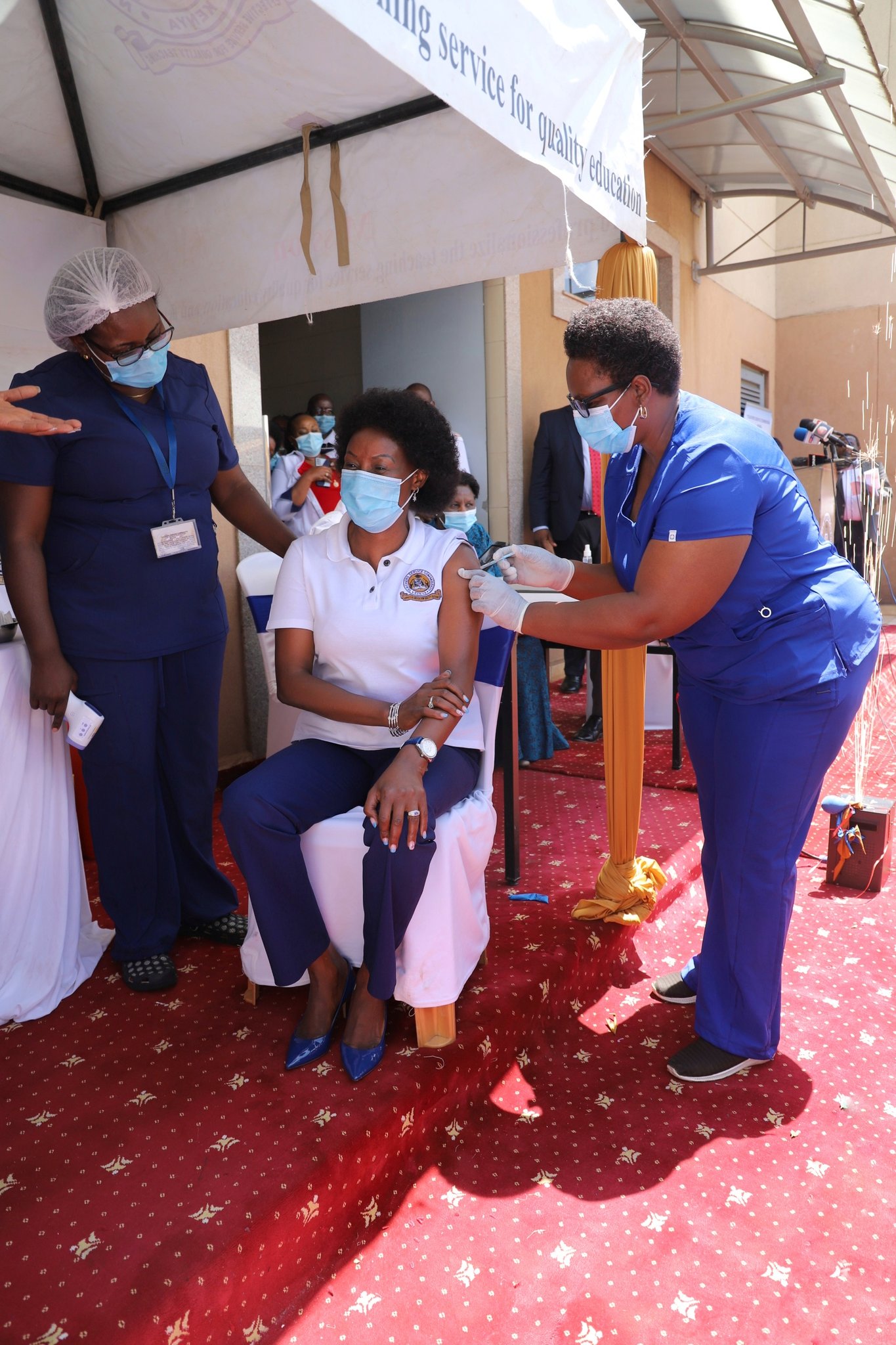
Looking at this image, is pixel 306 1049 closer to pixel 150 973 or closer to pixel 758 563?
pixel 150 973

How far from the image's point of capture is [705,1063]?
6.87 ft

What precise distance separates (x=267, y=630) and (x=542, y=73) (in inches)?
59.6

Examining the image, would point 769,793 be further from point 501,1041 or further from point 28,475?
point 28,475

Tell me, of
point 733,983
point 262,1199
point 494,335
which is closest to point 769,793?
point 733,983

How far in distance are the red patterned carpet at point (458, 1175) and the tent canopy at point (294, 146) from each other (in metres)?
2.04

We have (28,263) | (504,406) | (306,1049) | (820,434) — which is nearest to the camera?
(306,1049)

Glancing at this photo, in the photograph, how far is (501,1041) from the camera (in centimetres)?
216

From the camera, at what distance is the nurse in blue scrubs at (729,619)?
1.87m

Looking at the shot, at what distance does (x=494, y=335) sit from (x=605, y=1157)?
5525mm

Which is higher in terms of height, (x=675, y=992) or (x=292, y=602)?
(x=292, y=602)

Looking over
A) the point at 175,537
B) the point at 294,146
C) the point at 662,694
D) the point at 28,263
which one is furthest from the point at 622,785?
the point at 28,263

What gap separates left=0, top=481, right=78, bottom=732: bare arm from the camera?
2.12 meters

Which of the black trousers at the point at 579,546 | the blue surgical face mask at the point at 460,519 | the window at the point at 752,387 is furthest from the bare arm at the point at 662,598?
the window at the point at 752,387

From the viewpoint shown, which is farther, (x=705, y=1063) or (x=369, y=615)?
(x=369, y=615)
